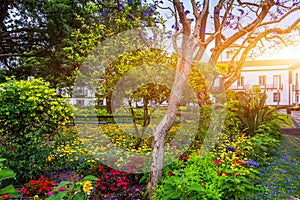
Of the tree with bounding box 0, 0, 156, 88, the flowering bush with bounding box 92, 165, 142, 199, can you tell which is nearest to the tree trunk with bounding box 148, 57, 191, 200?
the flowering bush with bounding box 92, 165, 142, 199

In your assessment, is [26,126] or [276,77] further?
[276,77]

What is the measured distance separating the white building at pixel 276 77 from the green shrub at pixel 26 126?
6.42 metres

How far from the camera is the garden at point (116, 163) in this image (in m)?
2.20

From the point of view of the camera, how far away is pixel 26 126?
11.2 ft

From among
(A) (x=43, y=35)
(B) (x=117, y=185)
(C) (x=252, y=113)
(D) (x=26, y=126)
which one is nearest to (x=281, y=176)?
(B) (x=117, y=185)

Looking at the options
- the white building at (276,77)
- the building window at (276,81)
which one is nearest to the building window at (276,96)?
the white building at (276,77)

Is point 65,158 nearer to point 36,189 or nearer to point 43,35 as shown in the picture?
point 36,189

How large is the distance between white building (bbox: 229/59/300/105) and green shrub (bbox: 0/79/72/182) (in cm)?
642

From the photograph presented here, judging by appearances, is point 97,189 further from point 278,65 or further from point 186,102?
point 278,65

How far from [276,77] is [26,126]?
893 cm

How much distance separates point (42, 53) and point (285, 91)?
8267 mm

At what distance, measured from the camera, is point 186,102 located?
196 inches

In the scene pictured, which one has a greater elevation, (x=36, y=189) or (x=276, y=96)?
(x=276, y=96)

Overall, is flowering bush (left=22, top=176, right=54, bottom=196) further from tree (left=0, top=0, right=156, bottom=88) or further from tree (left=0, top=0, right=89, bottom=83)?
tree (left=0, top=0, right=89, bottom=83)
